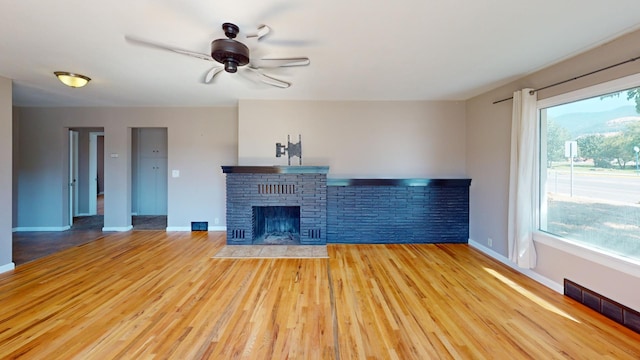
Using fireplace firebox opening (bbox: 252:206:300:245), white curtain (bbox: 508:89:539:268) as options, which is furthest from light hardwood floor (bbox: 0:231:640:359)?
fireplace firebox opening (bbox: 252:206:300:245)

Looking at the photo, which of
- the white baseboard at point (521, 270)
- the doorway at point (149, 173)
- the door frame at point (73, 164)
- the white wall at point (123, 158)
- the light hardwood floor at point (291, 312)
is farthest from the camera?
the doorway at point (149, 173)

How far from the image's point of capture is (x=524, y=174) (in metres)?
3.17

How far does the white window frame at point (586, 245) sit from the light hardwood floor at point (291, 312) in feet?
1.59

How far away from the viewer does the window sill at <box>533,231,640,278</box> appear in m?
2.26

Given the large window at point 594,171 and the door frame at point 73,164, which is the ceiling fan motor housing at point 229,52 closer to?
the large window at point 594,171

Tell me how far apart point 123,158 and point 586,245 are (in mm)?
7210

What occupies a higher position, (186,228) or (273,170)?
(273,170)

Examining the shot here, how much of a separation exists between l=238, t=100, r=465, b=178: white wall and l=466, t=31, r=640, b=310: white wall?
1.28 feet

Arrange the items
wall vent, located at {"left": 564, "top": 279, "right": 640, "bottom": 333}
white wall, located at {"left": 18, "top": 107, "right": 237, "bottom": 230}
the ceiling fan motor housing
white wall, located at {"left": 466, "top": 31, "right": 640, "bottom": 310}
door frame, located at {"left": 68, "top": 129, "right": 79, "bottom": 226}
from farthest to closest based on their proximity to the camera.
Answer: door frame, located at {"left": 68, "top": 129, "right": 79, "bottom": 226}, white wall, located at {"left": 18, "top": 107, "right": 237, "bottom": 230}, white wall, located at {"left": 466, "top": 31, "right": 640, "bottom": 310}, wall vent, located at {"left": 564, "top": 279, "right": 640, "bottom": 333}, the ceiling fan motor housing

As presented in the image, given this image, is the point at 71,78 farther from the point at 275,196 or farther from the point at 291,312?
the point at 291,312

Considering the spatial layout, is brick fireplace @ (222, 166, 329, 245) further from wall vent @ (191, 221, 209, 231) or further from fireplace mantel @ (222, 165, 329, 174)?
wall vent @ (191, 221, 209, 231)

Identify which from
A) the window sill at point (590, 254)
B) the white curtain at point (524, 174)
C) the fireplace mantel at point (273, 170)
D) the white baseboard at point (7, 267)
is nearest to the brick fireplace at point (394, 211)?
the fireplace mantel at point (273, 170)

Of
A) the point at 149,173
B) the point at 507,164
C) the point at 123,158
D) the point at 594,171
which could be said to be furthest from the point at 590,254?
the point at 149,173

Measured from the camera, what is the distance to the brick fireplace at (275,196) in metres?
4.45
